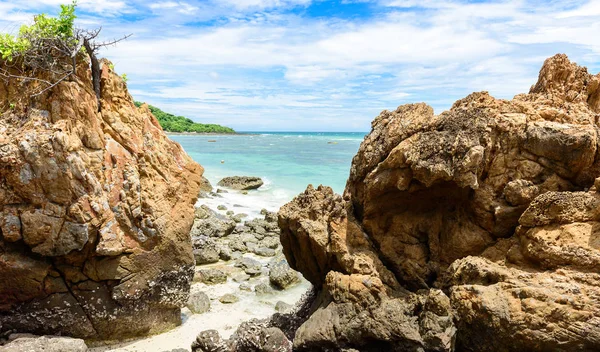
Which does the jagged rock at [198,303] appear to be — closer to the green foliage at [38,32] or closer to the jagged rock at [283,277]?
the jagged rock at [283,277]

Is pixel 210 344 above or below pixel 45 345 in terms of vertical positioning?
below

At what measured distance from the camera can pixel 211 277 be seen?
32.8 feet

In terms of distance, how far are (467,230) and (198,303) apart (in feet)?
18.5

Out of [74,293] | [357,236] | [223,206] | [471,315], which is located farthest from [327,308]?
[223,206]

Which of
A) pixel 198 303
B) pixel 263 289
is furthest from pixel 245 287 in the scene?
pixel 198 303

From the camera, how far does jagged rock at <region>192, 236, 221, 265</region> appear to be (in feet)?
36.8

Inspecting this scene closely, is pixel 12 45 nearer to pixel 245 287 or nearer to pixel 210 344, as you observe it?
pixel 210 344

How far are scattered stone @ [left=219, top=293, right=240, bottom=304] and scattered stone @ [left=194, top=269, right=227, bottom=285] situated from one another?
38.6 inches

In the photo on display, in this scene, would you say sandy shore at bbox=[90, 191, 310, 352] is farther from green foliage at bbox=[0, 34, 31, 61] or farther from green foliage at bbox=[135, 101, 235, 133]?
green foliage at bbox=[135, 101, 235, 133]

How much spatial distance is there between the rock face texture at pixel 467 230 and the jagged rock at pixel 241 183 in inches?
715

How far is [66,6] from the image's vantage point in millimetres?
6336

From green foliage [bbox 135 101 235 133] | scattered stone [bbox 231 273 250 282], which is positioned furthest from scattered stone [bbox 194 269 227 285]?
green foliage [bbox 135 101 235 133]

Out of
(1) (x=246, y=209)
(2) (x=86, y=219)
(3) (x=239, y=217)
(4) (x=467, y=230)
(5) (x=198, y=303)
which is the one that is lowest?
(1) (x=246, y=209)

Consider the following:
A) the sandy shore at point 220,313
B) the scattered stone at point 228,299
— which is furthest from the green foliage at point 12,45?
the scattered stone at point 228,299
